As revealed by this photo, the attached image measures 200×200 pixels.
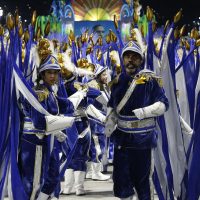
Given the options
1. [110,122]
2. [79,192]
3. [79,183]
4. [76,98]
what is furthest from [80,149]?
[110,122]

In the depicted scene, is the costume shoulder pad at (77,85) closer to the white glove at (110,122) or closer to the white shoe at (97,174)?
the white glove at (110,122)

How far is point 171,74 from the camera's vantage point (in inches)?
274

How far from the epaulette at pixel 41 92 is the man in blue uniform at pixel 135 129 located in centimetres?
71

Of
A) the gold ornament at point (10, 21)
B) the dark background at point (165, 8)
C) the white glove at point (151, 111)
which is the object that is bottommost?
the white glove at point (151, 111)

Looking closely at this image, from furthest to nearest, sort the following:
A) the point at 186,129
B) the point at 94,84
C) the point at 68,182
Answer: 1. the point at 94,84
2. the point at 68,182
3. the point at 186,129

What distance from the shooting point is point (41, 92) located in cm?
643

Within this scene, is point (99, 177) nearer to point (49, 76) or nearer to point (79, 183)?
point (79, 183)

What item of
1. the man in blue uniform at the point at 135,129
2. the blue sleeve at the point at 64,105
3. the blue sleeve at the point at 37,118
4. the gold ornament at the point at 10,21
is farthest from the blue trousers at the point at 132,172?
the gold ornament at the point at 10,21

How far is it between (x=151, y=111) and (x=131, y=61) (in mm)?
582

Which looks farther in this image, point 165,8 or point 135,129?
point 165,8

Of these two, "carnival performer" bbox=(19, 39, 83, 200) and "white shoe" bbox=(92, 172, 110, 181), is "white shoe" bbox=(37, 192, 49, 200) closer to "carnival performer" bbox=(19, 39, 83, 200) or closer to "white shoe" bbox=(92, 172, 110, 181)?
"carnival performer" bbox=(19, 39, 83, 200)

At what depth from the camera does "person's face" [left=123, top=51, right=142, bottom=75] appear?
658 cm

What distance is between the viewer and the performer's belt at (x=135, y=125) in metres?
6.50

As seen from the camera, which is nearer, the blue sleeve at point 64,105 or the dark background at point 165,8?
the blue sleeve at point 64,105
